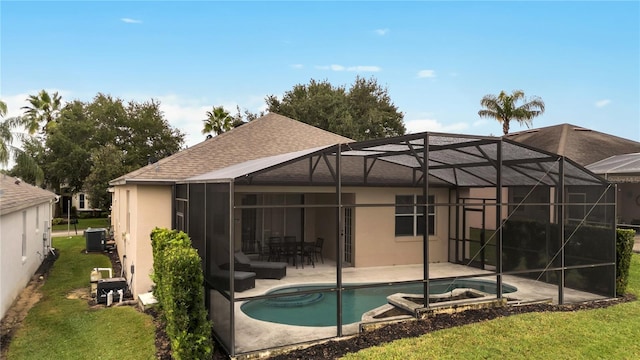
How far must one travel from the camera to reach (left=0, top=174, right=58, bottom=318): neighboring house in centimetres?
895

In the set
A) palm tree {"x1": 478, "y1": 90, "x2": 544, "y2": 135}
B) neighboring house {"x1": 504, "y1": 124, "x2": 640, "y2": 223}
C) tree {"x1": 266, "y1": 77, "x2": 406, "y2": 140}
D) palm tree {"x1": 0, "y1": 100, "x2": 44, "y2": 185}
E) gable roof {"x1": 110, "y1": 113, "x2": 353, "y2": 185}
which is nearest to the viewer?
gable roof {"x1": 110, "y1": 113, "x2": 353, "y2": 185}

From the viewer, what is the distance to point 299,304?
10.1 metres

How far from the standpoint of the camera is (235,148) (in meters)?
14.0

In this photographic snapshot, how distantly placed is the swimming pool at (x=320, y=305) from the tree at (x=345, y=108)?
1889 centimetres

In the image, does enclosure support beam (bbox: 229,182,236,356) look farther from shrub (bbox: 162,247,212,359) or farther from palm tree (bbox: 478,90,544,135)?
palm tree (bbox: 478,90,544,135)

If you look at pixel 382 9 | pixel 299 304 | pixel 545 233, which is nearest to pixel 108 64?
pixel 382 9

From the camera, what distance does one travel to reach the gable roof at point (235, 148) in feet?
35.6

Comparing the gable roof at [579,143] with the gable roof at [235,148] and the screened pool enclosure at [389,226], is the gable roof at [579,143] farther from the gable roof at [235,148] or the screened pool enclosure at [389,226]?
the gable roof at [235,148]

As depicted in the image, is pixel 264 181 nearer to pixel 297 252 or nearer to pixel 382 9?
pixel 297 252

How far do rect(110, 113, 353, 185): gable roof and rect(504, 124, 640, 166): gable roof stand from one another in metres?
13.1

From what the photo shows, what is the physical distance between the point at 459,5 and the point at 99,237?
17778mm

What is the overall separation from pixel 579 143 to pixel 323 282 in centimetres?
2021

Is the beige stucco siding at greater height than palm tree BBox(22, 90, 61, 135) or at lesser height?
lesser

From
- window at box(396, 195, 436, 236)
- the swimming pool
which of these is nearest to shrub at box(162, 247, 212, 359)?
the swimming pool
